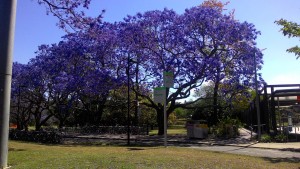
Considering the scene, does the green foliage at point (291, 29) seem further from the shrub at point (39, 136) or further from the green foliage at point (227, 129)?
the shrub at point (39, 136)

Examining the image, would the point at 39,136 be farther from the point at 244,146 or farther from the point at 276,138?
the point at 276,138

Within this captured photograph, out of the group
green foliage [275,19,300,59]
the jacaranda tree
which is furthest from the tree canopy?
green foliage [275,19,300,59]

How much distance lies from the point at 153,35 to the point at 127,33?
2241mm

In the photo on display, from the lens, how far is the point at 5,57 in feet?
33.7

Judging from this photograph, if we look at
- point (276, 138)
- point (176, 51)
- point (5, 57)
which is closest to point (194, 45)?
point (176, 51)

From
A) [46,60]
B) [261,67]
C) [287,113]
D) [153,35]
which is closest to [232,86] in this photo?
[261,67]

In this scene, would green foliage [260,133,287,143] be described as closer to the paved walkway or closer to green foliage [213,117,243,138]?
the paved walkway

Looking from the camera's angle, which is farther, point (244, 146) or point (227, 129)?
point (227, 129)

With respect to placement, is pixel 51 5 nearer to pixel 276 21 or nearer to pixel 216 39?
pixel 276 21

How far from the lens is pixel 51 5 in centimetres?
1408

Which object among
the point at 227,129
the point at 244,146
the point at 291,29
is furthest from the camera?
the point at 227,129

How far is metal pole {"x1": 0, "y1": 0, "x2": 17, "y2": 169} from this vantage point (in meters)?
10.1

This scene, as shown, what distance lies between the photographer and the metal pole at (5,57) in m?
10.1

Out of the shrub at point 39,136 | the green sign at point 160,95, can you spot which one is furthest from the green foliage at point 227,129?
the shrub at point 39,136
